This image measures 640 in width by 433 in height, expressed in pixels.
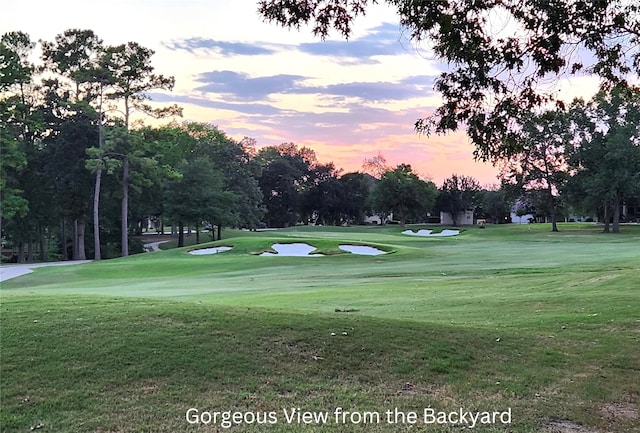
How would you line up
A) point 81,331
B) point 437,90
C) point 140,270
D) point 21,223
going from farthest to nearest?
point 21,223
point 140,270
point 437,90
point 81,331

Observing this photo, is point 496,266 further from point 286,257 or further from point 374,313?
point 374,313

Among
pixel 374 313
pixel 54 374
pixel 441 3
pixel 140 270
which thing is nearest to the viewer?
pixel 54 374

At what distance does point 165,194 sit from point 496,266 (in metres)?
39.6

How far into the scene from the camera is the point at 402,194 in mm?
81875

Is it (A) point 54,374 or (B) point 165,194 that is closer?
(A) point 54,374

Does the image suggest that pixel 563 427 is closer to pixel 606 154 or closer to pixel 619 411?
pixel 619 411

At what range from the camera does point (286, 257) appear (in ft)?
103

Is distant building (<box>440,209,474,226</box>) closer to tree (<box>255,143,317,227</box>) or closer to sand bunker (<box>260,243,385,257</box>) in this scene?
tree (<box>255,143,317,227</box>)

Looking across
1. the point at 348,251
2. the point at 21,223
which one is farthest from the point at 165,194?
the point at 348,251

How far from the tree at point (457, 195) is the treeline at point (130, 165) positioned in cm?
909

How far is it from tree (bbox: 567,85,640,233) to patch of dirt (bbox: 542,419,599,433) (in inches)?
2314

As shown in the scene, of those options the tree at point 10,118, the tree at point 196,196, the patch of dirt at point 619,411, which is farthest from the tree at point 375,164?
the patch of dirt at point 619,411

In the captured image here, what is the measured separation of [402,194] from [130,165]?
43.4 metres

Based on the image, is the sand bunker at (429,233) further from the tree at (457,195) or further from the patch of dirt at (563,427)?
the patch of dirt at (563,427)
